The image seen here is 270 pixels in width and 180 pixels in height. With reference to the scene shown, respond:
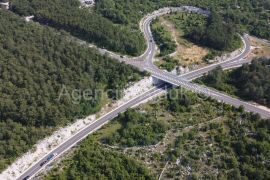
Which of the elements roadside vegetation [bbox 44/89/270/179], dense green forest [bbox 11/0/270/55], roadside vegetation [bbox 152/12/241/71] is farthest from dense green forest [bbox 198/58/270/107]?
dense green forest [bbox 11/0/270/55]

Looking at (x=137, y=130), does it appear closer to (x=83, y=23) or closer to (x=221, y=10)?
(x=83, y=23)

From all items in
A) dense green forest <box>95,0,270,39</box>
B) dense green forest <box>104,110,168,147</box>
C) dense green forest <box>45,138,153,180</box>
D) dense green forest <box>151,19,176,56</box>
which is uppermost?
dense green forest <box>95,0,270,39</box>

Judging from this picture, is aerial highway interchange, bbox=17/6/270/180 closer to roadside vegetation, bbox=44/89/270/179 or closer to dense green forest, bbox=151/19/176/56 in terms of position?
dense green forest, bbox=151/19/176/56

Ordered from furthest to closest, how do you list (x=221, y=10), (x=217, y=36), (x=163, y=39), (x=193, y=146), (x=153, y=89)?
(x=221, y=10)
(x=163, y=39)
(x=217, y=36)
(x=153, y=89)
(x=193, y=146)

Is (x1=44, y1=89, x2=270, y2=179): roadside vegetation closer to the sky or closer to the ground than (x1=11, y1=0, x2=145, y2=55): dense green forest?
closer to the ground

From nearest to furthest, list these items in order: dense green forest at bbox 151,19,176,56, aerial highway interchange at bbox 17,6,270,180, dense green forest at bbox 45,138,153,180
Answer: dense green forest at bbox 45,138,153,180, aerial highway interchange at bbox 17,6,270,180, dense green forest at bbox 151,19,176,56

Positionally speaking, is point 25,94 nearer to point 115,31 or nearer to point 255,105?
point 115,31

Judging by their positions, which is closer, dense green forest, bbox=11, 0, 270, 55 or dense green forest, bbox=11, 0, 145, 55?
dense green forest, bbox=11, 0, 145, 55

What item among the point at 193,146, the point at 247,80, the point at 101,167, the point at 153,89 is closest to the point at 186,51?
the point at 153,89
